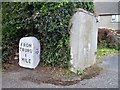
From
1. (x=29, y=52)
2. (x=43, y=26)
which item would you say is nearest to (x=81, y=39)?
(x=43, y=26)

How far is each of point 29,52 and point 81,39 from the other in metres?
1.81

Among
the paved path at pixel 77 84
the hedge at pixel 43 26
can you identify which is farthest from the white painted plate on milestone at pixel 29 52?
the paved path at pixel 77 84

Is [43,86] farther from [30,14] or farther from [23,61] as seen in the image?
[30,14]

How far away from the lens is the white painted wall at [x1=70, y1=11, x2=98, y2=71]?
7.27m

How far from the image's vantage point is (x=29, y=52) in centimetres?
726

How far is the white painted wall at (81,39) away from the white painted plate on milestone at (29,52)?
3.92 feet

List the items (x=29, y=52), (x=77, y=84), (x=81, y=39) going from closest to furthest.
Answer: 1. (x=77, y=84)
2. (x=29, y=52)
3. (x=81, y=39)

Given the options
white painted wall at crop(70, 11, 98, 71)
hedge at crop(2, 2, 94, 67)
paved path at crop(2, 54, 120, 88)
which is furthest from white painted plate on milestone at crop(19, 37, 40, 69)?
white painted wall at crop(70, 11, 98, 71)

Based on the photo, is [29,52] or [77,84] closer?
[77,84]

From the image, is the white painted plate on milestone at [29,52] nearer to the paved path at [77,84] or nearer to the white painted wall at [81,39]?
the paved path at [77,84]

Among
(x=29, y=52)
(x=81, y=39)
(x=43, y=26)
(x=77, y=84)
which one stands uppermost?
(x=43, y=26)

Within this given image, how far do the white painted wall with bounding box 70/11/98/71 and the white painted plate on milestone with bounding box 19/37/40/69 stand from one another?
120 centimetres

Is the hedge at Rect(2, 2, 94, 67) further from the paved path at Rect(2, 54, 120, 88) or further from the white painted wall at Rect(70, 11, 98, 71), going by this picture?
the paved path at Rect(2, 54, 120, 88)

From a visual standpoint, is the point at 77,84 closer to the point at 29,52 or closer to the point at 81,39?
the point at 81,39
